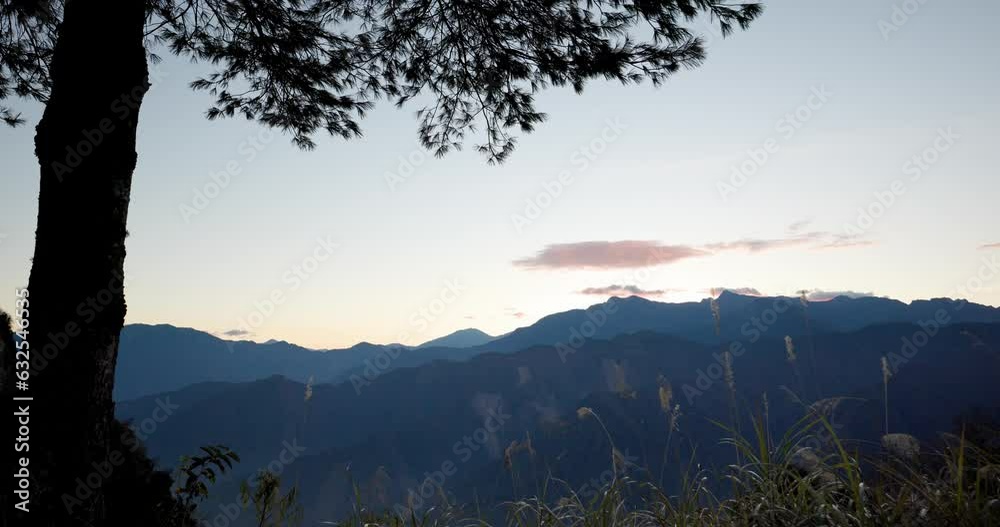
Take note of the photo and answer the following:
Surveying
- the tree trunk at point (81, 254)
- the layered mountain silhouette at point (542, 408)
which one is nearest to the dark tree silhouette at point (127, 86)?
the tree trunk at point (81, 254)

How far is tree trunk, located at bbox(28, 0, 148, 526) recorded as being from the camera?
297 cm

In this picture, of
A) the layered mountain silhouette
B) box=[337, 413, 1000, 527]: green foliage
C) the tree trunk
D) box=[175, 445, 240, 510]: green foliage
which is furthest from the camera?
the layered mountain silhouette

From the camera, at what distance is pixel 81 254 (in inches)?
124

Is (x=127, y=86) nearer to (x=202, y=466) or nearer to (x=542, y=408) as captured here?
(x=202, y=466)

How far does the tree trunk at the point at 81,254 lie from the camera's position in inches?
117

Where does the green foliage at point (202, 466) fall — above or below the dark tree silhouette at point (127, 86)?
below

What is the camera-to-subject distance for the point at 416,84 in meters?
6.21

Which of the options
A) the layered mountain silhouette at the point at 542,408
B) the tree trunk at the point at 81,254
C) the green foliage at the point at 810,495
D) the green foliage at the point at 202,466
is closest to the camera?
the green foliage at the point at 810,495

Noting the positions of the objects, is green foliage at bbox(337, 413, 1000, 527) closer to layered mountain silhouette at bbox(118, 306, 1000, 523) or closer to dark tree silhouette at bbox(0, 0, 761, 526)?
dark tree silhouette at bbox(0, 0, 761, 526)

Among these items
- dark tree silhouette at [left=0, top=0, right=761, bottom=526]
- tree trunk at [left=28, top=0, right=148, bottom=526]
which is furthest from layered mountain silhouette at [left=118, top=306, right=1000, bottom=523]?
tree trunk at [left=28, top=0, right=148, bottom=526]

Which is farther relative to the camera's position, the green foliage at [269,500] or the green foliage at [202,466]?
the green foliage at [202,466]

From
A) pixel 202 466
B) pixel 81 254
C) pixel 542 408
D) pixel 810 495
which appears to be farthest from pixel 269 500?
pixel 542 408

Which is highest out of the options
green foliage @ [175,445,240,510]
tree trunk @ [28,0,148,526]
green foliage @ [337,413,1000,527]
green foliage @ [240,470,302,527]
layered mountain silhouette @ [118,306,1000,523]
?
tree trunk @ [28,0,148,526]

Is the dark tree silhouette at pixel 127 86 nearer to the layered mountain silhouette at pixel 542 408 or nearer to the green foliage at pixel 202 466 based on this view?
the green foliage at pixel 202 466
